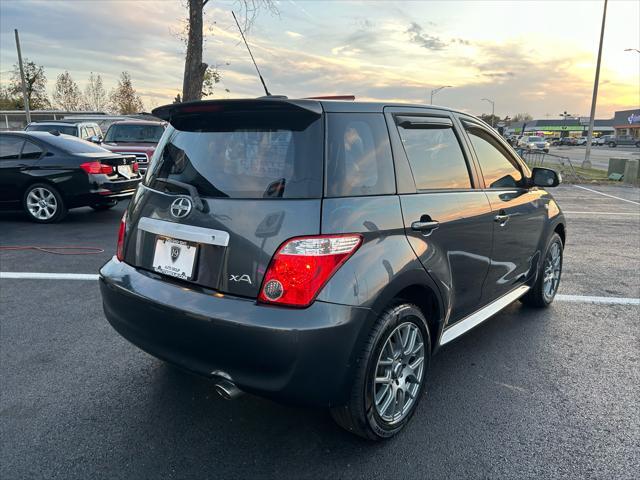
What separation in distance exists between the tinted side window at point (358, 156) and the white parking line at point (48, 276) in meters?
3.99

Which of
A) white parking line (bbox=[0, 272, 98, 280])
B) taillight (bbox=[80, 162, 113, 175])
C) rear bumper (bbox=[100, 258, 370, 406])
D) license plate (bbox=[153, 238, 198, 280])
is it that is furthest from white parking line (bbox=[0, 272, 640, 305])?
rear bumper (bbox=[100, 258, 370, 406])

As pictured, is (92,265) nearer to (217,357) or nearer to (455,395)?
(217,357)

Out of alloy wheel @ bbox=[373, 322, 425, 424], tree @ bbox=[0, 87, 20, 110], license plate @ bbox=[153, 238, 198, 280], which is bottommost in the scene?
alloy wheel @ bbox=[373, 322, 425, 424]

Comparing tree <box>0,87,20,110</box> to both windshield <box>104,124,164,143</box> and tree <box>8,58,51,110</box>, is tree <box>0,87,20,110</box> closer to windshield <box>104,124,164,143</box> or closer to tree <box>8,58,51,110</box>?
tree <box>8,58,51,110</box>

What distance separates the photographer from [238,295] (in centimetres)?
232

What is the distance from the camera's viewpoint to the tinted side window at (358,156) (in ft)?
7.84

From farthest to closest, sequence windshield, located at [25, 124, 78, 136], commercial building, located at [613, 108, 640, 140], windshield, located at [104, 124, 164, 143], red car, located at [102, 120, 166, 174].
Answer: commercial building, located at [613, 108, 640, 140] < windshield, located at [25, 124, 78, 136] < windshield, located at [104, 124, 164, 143] < red car, located at [102, 120, 166, 174]

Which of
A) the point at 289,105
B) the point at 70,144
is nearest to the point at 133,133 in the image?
the point at 70,144

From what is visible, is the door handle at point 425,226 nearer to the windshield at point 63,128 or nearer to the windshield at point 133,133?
the windshield at point 133,133

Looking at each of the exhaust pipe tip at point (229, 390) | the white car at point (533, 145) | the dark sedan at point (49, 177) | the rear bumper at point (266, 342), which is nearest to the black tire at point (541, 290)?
the rear bumper at point (266, 342)

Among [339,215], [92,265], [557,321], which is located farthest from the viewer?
[92,265]

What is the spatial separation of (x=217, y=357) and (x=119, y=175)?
7138mm

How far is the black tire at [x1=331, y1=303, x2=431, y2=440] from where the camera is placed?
A: 2.37 metres

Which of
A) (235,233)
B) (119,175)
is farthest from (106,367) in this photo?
(119,175)
